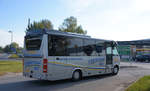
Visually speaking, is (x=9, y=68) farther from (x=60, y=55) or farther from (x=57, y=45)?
(x=57, y=45)

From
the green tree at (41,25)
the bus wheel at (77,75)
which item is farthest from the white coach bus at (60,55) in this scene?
the green tree at (41,25)

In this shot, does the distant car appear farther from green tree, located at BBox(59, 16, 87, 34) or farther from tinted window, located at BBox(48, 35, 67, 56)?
tinted window, located at BBox(48, 35, 67, 56)

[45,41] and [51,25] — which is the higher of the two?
[51,25]

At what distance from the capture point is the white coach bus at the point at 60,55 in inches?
365

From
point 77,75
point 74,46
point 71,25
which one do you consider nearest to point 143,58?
point 71,25

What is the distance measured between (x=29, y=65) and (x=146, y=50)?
42342 mm

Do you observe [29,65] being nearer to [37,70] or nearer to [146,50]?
[37,70]

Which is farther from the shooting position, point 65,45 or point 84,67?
point 84,67

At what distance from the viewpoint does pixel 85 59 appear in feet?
38.4

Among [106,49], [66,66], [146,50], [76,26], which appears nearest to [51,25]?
[76,26]

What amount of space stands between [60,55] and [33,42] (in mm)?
1883

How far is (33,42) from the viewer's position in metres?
9.96

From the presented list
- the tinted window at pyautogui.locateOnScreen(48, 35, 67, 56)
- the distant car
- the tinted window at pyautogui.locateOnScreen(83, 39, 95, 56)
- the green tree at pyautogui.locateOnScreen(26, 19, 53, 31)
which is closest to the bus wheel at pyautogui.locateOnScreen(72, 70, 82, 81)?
the tinted window at pyautogui.locateOnScreen(83, 39, 95, 56)

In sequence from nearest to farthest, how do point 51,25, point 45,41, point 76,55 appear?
point 45,41, point 76,55, point 51,25
